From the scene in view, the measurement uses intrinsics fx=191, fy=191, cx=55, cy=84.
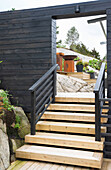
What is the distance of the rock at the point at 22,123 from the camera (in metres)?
4.16

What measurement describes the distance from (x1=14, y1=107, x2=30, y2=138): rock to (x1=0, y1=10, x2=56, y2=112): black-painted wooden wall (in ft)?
1.01

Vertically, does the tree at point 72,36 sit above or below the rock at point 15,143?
above

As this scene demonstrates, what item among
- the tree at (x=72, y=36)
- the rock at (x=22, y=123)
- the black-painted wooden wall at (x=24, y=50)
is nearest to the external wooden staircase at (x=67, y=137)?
the rock at (x=22, y=123)

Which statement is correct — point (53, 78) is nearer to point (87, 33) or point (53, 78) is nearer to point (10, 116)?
point (10, 116)

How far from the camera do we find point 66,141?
3.38 m

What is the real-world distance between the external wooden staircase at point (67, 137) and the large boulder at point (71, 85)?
7.16ft

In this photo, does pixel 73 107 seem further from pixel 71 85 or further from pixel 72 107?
pixel 71 85

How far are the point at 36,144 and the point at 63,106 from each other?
41.3 inches

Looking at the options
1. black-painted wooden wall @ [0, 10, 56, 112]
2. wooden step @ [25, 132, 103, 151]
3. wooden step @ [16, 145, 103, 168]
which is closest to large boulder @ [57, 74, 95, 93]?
black-painted wooden wall @ [0, 10, 56, 112]

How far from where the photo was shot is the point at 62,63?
1001 cm

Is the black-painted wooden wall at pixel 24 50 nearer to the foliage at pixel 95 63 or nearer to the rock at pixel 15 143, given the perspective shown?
the rock at pixel 15 143

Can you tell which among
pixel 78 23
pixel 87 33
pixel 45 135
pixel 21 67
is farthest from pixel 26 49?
pixel 87 33

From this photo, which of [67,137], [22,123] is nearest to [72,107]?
[67,137]

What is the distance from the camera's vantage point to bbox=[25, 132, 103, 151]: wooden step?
3.22 metres
